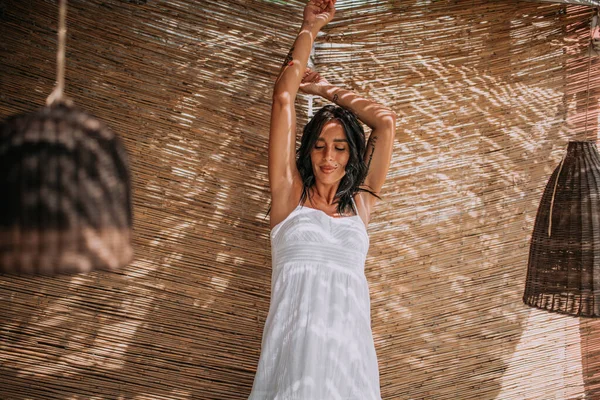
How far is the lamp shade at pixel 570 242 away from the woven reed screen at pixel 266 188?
471 millimetres

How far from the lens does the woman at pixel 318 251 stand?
8.32 feet

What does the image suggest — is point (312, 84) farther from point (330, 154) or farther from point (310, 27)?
point (330, 154)

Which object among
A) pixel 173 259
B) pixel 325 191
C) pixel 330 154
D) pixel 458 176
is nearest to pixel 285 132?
pixel 330 154

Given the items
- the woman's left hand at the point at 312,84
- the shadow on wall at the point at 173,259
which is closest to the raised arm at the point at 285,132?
the woman's left hand at the point at 312,84

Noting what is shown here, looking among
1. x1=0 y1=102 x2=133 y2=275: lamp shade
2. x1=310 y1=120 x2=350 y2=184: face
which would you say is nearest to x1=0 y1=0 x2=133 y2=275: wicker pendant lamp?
x1=0 y1=102 x2=133 y2=275: lamp shade

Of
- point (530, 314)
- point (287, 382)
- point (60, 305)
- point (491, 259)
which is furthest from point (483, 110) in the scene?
point (60, 305)

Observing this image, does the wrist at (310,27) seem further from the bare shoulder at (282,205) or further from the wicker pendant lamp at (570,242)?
the wicker pendant lamp at (570,242)

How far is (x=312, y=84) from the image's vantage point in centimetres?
314

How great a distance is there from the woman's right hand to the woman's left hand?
30 cm

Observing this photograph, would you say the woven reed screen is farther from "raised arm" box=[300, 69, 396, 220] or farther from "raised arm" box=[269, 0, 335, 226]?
"raised arm" box=[269, 0, 335, 226]

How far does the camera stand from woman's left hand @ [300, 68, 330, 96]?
311cm

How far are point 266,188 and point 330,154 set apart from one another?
687 mm

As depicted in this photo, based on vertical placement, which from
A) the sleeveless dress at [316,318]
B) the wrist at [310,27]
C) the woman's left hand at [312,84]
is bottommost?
the sleeveless dress at [316,318]

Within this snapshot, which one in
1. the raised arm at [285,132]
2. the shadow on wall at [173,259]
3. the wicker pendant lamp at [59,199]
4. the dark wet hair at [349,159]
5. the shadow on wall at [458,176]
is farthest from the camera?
the shadow on wall at [458,176]
